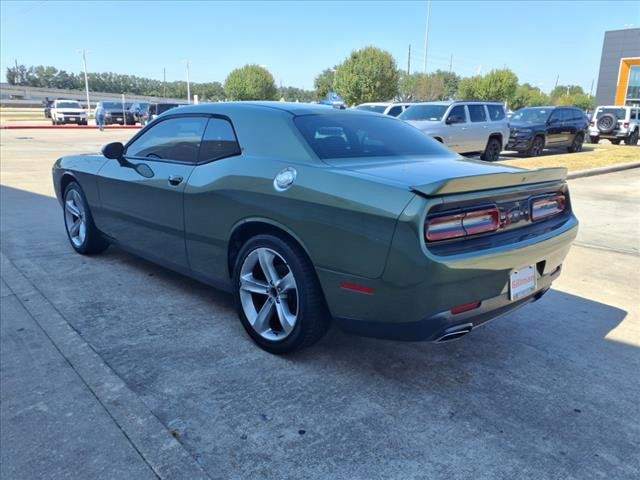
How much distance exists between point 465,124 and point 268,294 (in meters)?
12.6

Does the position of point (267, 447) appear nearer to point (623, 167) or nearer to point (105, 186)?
point (105, 186)

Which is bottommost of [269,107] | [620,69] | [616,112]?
Answer: [269,107]

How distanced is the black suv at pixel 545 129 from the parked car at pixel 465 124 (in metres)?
1.44

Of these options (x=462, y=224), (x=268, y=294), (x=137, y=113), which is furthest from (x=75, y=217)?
(x=137, y=113)

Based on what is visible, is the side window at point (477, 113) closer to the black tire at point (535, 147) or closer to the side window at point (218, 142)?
the black tire at point (535, 147)

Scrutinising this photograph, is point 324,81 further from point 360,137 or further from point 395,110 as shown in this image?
point 360,137

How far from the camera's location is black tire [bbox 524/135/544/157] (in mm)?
17141

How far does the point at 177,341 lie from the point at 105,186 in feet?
6.52

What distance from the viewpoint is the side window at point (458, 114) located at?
555 inches

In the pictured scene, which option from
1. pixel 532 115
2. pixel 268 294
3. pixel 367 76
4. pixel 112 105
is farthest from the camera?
pixel 367 76

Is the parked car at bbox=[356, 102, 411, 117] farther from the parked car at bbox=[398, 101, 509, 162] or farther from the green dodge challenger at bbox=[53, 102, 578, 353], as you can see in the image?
the green dodge challenger at bbox=[53, 102, 578, 353]

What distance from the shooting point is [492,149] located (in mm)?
15609

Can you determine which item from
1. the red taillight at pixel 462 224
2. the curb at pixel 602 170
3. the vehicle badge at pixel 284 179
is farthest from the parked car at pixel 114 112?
the red taillight at pixel 462 224

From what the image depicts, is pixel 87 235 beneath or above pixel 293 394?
above
